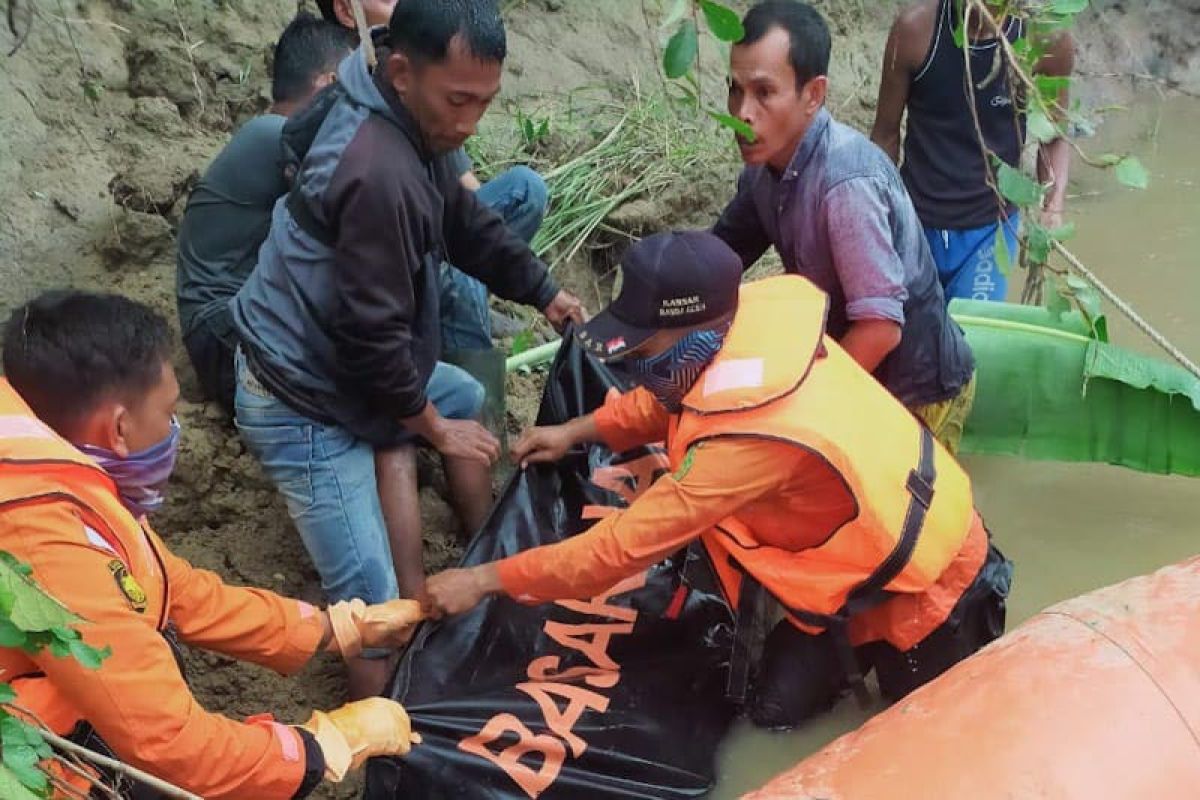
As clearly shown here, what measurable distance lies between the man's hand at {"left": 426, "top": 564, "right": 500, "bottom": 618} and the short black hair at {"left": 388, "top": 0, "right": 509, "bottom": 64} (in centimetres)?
99

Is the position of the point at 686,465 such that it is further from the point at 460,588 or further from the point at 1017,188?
the point at 1017,188

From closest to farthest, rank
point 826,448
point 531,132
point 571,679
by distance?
point 826,448
point 571,679
point 531,132

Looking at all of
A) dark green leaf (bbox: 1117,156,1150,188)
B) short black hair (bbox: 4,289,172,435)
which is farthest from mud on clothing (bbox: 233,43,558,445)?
dark green leaf (bbox: 1117,156,1150,188)

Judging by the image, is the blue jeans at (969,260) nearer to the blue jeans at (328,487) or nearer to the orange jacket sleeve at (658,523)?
the orange jacket sleeve at (658,523)

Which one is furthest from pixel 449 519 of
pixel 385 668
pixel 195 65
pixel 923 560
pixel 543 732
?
pixel 195 65

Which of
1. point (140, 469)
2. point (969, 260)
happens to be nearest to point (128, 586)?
point (140, 469)

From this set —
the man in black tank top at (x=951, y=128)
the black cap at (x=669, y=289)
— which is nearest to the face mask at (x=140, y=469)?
the black cap at (x=669, y=289)

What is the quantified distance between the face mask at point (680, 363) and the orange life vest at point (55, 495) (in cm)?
96

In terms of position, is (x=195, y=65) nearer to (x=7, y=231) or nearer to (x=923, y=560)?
(x=7, y=231)

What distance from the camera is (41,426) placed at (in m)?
1.68

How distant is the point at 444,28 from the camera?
81.7 inches

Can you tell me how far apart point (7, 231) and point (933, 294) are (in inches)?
109

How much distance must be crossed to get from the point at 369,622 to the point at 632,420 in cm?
77

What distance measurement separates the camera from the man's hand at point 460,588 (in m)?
2.27
